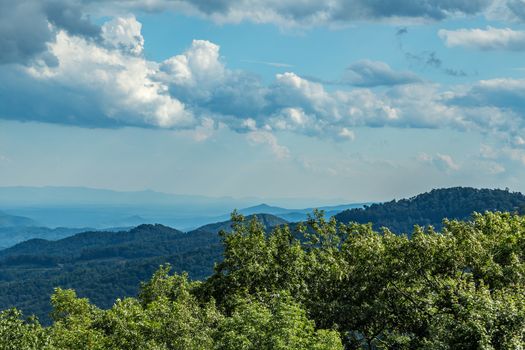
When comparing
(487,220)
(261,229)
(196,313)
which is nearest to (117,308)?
(196,313)

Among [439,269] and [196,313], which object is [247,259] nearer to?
[196,313]

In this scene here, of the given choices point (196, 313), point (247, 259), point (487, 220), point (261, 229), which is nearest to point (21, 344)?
point (196, 313)

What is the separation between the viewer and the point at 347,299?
162 feet

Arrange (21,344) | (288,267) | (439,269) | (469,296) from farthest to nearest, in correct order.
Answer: (288,267) < (439,269) < (21,344) < (469,296)

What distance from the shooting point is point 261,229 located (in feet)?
200

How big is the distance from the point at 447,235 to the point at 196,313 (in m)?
19.5

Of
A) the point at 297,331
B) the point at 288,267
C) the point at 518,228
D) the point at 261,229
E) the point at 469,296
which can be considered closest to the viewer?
the point at 469,296

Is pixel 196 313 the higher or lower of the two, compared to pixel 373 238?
lower

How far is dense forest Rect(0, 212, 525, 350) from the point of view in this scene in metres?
33.5

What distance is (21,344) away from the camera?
3984cm

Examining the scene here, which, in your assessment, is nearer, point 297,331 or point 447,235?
point 297,331

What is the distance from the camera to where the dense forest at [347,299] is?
33500mm

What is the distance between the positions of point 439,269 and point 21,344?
26664 millimetres

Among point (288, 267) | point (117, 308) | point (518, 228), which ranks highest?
point (518, 228)
